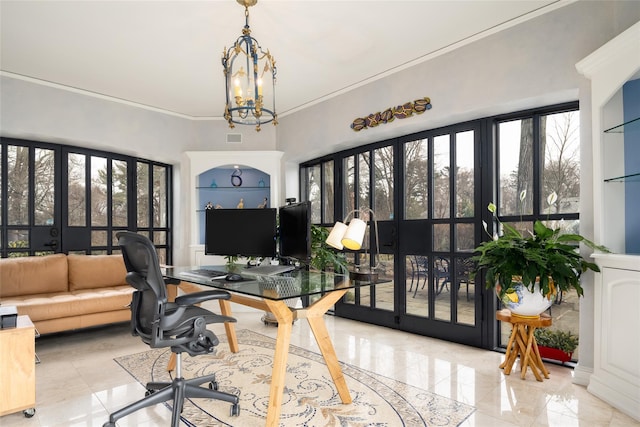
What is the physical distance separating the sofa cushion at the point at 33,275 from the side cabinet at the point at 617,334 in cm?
471

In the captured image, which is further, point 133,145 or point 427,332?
point 133,145

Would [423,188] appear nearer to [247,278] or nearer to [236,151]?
[247,278]

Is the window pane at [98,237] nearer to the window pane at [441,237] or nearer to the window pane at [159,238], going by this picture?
the window pane at [159,238]

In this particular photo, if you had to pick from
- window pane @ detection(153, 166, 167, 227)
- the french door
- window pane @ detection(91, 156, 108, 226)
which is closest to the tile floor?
the french door

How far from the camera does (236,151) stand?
5.06m

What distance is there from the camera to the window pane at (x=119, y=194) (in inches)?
186

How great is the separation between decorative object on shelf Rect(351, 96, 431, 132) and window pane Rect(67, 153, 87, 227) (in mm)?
3297

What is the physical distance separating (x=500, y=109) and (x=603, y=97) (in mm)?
784

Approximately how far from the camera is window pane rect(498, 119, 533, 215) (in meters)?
3.10

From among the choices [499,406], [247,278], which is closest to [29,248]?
[247,278]

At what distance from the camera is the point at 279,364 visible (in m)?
1.96

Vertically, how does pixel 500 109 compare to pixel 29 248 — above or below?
above

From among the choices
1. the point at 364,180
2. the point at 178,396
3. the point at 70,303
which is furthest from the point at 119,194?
the point at 178,396

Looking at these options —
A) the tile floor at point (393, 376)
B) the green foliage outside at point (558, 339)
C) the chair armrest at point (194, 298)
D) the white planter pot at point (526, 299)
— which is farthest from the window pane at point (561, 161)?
the chair armrest at point (194, 298)
